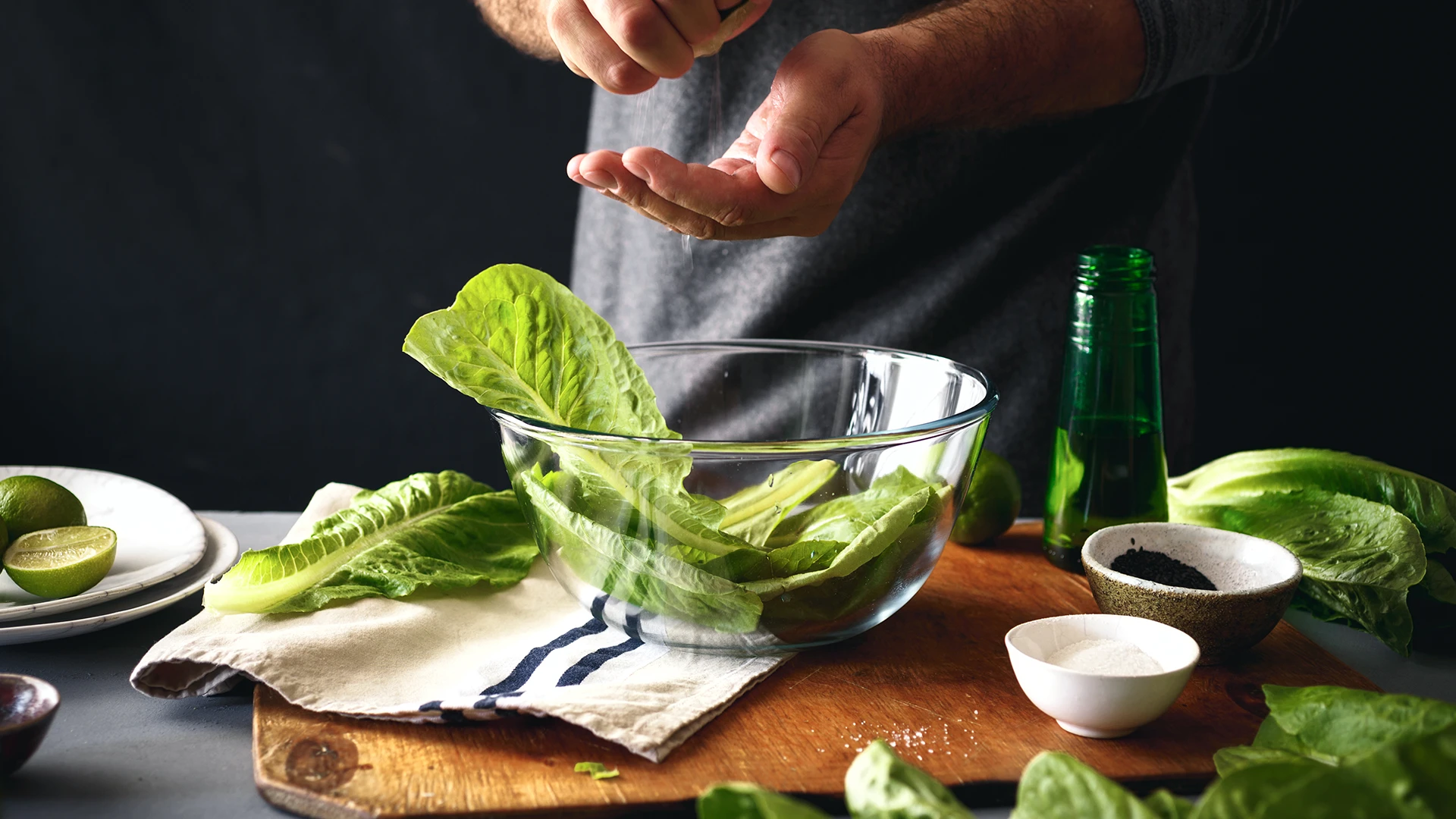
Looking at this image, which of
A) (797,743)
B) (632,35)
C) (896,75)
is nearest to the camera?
(797,743)

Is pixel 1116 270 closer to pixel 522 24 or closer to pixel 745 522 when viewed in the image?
pixel 745 522

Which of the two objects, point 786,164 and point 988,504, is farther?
point 988,504

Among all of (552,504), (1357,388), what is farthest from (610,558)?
(1357,388)

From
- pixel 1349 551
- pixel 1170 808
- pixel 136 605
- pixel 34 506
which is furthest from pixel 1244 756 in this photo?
pixel 34 506

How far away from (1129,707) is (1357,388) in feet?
5.70

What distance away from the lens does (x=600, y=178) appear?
0.98 meters

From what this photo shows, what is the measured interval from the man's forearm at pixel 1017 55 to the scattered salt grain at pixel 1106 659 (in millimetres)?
707

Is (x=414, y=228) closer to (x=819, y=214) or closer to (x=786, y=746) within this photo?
(x=819, y=214)

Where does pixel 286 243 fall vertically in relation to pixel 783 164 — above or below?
below

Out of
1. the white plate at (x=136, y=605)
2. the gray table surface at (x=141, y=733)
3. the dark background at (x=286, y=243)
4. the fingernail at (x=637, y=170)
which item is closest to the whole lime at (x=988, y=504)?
the gray table surface at (x=141, y=733)

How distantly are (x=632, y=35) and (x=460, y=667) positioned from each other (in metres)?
0.58

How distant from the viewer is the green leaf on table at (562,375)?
92cm

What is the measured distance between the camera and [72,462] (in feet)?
8.79

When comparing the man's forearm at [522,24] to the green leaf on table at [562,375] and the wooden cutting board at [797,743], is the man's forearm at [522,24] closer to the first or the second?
the green leaf on table at [562,375]
